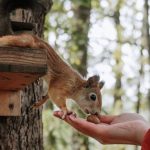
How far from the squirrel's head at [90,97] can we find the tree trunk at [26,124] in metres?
0.46

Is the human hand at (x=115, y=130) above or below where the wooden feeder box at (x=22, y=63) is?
below

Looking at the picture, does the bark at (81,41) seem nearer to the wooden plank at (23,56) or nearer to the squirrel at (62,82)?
the squirrel at (62,82)

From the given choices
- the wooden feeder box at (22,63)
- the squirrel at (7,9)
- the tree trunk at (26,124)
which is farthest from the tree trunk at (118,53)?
the wooden feeder box at (22,63)

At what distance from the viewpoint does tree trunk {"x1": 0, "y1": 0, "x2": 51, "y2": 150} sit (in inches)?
97.3

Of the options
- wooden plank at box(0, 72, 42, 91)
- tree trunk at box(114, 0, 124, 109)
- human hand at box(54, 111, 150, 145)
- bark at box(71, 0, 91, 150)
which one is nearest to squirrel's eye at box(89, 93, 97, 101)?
human hand at box(54, 111, 150, 145)

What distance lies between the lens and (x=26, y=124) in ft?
8.50

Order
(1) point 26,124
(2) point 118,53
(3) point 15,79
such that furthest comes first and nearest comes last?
(2) point 118,53 < (1) point 26,124 < (3) point 15,79

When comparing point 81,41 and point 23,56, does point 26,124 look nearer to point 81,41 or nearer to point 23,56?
point 23,56

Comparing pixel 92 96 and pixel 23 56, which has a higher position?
pixel 23 56

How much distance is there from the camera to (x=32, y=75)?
1.82 meters

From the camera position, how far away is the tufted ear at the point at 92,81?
6.63 feet

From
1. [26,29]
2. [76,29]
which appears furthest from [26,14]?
[76,29]

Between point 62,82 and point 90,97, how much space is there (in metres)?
0.19

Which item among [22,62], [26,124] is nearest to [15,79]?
[22,62]
